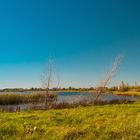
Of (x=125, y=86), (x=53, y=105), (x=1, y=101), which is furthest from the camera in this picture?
(x=125, y=86)

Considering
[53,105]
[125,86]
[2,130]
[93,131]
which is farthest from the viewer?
[125,86]

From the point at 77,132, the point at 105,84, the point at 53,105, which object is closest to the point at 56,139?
the point at 77,132

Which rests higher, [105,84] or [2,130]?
[105,84]

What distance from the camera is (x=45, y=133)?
1098cm

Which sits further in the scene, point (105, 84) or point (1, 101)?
point (1, 101)

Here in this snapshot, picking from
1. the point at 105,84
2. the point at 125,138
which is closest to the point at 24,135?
the point at 125,138

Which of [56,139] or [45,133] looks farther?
[45,133]

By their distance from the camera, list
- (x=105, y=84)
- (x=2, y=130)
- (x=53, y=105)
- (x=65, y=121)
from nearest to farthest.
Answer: (x=2, y=130) → (x=65, y=121) → (x=53, y=105) → (x=105, y=84)

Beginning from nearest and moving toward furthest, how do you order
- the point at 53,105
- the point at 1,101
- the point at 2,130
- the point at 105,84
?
the point at 2,130
the point at 53,105
the point at 105,84
the point at 1,101

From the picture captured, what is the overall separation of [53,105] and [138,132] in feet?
62.3

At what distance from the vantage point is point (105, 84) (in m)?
36.2

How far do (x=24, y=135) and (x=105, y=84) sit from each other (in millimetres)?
26274

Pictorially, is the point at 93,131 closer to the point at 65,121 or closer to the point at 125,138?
the point at 125,138

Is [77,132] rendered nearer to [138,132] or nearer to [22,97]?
[138,132]
